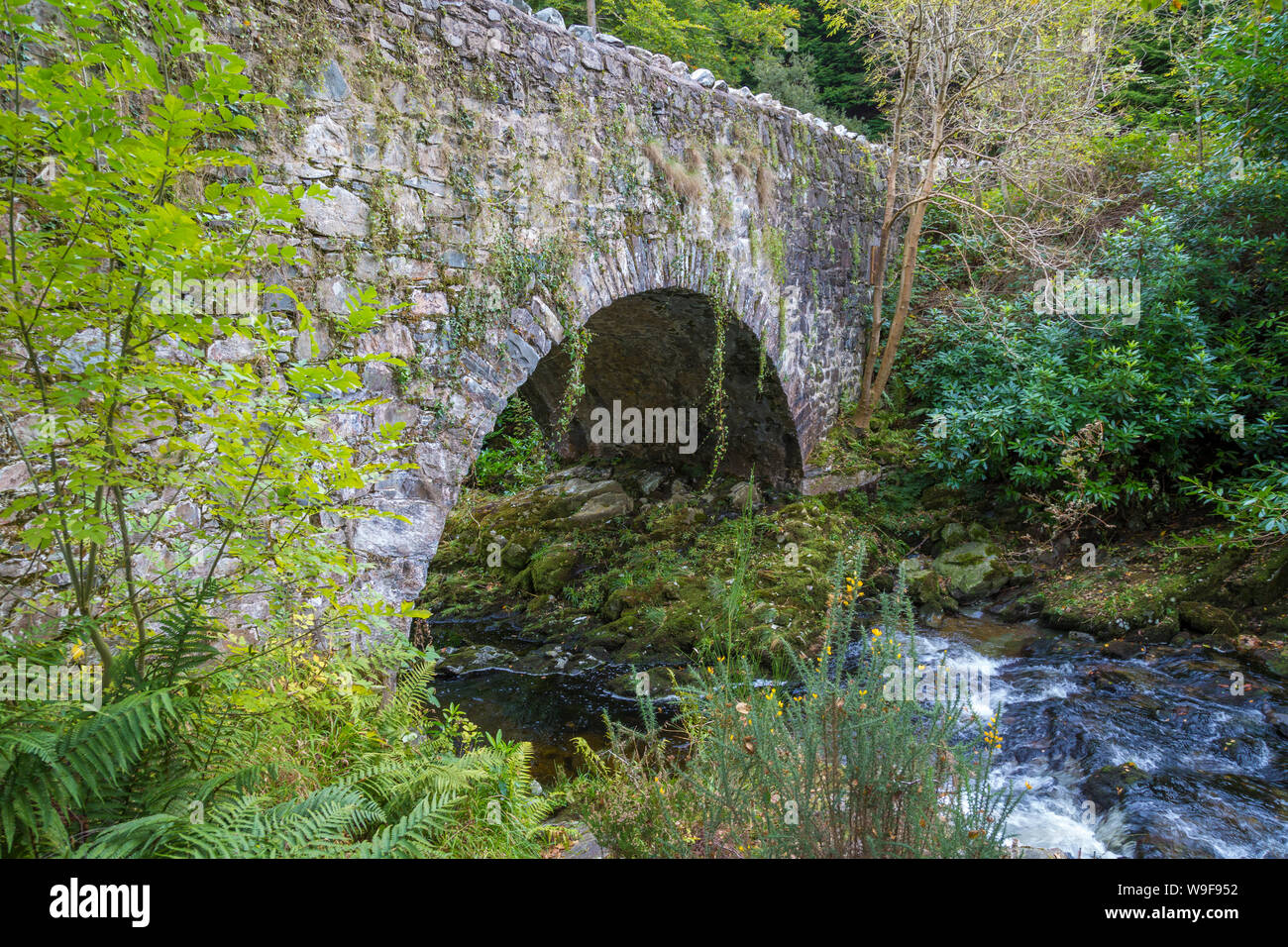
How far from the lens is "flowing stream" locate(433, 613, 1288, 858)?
3.60 metres

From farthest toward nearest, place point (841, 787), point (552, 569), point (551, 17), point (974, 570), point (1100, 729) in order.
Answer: point (552, 569) < point (974, 570) < point (551, 17) < point (1100, 729) < point (841, 787)

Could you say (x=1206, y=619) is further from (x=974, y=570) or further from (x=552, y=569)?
(x=552, y=569)

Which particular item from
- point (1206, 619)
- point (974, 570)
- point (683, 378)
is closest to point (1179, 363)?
point (1206, 619)

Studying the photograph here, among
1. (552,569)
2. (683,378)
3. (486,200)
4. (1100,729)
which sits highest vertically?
(486,200)


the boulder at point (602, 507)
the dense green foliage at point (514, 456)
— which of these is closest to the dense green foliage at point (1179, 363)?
the boulder at point (602, 507)

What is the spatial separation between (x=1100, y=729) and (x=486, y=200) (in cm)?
489

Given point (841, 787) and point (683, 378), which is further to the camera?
point (683, 378)

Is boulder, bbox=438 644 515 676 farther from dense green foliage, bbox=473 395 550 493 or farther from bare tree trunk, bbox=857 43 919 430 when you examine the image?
bare tree trunk, bbox=857 43 919 430

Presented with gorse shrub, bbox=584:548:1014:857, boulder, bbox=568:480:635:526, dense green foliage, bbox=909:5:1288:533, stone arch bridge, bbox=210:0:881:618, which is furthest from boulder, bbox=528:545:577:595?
gorse shrub, bbox=584:548:1014:857

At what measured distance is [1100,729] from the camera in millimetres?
4508

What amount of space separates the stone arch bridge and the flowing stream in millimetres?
1982

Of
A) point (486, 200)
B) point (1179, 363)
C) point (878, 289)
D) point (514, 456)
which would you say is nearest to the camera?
point (486, 200)

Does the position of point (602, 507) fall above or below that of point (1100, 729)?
above

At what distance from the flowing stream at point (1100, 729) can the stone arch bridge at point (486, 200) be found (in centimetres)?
198
